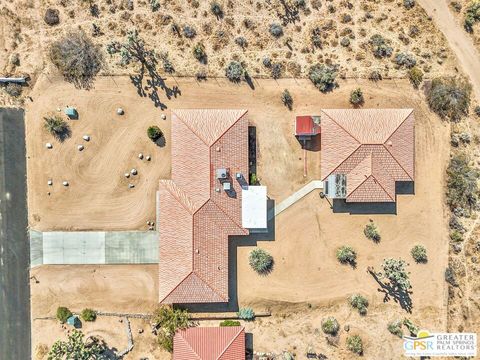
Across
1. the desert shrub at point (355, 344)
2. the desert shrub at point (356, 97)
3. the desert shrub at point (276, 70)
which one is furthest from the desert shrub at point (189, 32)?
the desert shrub at point (355, 344)

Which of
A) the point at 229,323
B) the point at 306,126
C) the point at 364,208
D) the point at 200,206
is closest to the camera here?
the point at 200,206

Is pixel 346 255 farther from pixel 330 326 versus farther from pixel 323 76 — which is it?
pixel 323 76

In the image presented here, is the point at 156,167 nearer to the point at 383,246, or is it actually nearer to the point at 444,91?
the point at 383,246

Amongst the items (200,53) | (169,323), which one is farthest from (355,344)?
(200,53)

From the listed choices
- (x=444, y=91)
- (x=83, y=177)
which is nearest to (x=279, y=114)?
(x=444, y=91)

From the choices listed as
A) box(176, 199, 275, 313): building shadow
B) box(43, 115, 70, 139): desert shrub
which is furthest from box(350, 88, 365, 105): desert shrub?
box(43, 115, 70, 139): desert shrub

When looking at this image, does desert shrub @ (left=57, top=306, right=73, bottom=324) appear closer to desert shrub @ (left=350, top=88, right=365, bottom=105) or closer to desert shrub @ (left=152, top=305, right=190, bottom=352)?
desert shrub @ (left=152, top=305, right=190, bottom=352)
